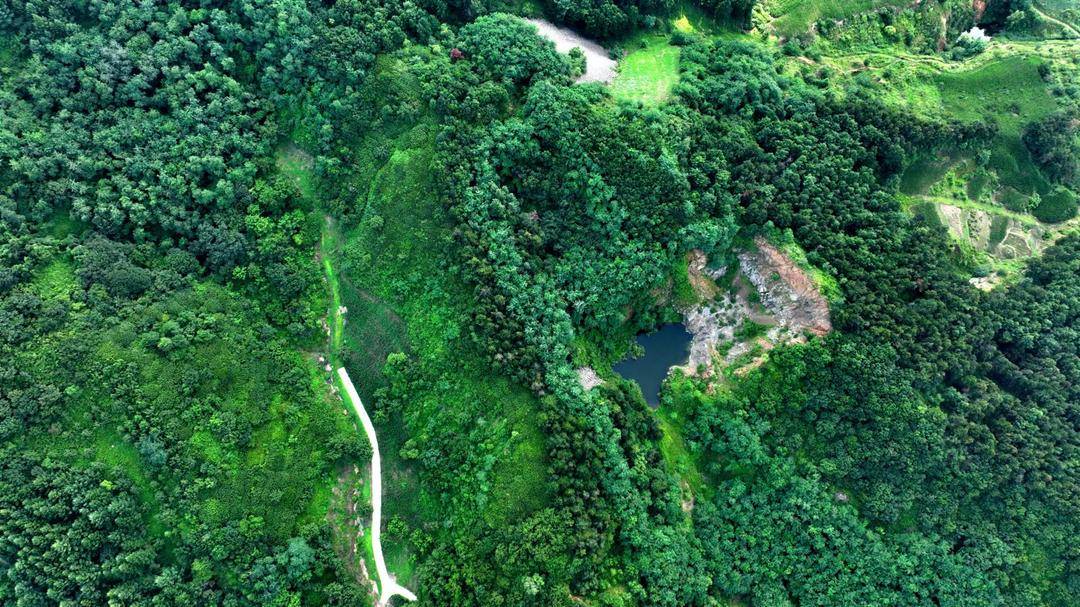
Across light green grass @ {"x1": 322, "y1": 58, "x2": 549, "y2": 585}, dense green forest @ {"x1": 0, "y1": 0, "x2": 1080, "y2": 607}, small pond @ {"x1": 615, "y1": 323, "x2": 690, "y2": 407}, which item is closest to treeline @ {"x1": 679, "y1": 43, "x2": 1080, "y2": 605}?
dense green forest @ {"x1": 0, "y1": 0, "x2": 1080, "y2": 607}

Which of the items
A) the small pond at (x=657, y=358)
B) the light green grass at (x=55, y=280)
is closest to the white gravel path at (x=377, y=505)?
the light green grass at (x=55, y=280)

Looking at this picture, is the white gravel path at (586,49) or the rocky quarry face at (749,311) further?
the white gravel path at (586,49)

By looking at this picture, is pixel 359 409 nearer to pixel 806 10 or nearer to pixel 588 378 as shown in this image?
pixel 588 378

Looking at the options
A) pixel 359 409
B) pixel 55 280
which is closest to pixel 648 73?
pixel 359 409

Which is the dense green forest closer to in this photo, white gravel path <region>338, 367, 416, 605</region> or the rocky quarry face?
the rocky quarry face

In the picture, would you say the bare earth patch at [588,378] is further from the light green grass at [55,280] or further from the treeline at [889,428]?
the light green grass at [55,280]

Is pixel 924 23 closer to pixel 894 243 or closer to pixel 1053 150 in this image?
pixel 1053 150
